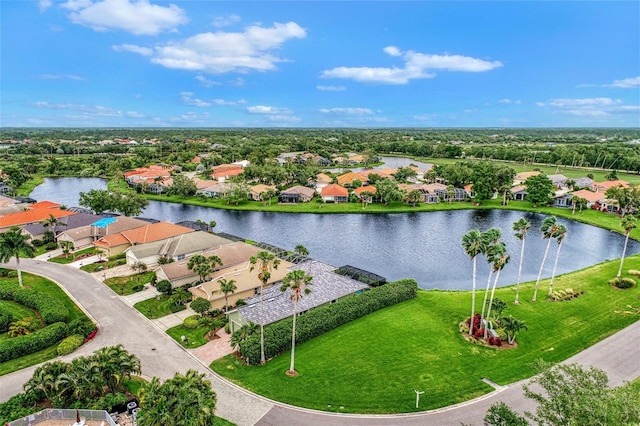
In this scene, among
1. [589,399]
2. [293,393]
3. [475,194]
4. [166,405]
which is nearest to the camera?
[589,399]

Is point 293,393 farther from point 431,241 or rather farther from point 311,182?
point 311,182

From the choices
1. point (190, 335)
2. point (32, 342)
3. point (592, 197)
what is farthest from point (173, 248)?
point (592, 197)

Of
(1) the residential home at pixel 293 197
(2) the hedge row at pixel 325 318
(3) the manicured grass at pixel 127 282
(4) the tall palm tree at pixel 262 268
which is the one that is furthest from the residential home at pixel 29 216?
(2) the hedge row at pixel 325 318

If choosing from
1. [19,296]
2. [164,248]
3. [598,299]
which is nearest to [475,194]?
[598,299]

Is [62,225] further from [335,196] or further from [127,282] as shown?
[335,196]

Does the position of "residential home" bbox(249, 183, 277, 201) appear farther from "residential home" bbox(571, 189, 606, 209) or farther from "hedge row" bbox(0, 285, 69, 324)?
"residential home" bbox(571, 189, 606, 209)

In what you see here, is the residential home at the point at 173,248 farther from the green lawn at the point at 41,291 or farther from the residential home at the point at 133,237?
the green lawn at the point at 41,291

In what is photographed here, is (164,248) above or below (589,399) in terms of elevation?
below
